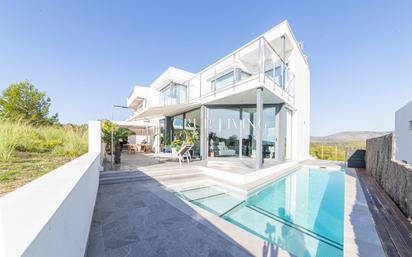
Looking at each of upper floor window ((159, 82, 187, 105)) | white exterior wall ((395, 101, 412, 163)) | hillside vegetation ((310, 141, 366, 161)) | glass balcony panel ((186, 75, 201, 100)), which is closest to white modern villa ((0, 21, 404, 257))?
white exterior wall ((395, 101, 412, 163))

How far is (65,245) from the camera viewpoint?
1.70 m

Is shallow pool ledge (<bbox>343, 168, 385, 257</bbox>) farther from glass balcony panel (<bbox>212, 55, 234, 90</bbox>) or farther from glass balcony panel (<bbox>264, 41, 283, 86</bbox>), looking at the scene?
glass balcony panel (<bbox>212, 55, 234, 90</bbox>)

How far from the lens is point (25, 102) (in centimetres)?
2733

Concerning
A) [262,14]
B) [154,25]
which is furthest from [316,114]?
[154,25]

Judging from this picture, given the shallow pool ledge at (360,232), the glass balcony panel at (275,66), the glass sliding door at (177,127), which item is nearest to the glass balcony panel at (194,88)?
the glass sliding door at (177,127)

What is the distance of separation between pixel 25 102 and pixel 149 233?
3732 cm

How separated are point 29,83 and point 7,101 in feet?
13.5

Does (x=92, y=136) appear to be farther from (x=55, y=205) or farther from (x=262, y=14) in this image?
(x=262, y=14)

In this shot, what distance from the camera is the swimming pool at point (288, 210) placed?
387 cm

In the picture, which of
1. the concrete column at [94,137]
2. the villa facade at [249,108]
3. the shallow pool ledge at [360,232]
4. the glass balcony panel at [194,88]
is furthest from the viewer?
the glass balcony panel at [194,88]

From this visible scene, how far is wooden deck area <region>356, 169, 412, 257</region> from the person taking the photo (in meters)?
3.00

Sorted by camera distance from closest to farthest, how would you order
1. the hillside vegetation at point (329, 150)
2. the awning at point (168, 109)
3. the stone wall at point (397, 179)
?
the stone wall at point (397, 179) < the awning at point (168, 109) < the hillside vegetation at point (329, 150)

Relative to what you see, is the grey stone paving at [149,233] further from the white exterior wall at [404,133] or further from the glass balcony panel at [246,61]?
the white exterior wall at [404,133]

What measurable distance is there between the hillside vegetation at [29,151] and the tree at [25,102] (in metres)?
24.0
